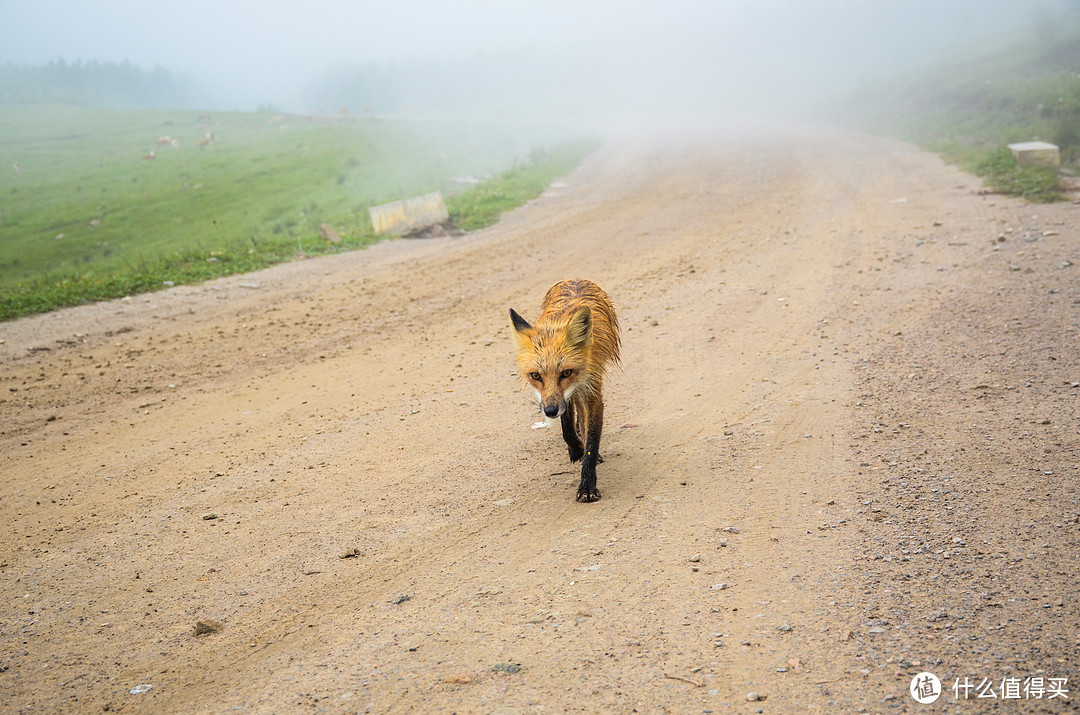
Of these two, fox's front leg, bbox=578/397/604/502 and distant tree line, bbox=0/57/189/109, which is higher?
distant tree line, bbox=0/57/189/109

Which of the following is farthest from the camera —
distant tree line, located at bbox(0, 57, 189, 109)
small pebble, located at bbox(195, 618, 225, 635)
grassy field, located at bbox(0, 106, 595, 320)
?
distant tree line, located at bbox(0, 57, 189, 109)

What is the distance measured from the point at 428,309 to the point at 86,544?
20.1ft

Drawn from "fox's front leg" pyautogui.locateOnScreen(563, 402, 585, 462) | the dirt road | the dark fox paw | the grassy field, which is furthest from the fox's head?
the grassy field

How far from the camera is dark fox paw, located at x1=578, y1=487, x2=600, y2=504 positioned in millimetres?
5152

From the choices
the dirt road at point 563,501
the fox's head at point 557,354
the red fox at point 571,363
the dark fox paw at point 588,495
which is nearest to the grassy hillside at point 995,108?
the dirt road at point 563,501

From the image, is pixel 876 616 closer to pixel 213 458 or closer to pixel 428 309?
pixel 213 458

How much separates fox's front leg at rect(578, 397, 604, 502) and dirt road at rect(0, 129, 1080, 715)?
148mm

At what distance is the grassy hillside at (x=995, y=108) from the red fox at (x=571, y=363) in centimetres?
1117

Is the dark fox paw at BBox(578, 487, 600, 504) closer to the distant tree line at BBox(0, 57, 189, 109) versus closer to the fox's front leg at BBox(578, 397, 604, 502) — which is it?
the fox's front leg at BBox(578, 397, 604, 502)

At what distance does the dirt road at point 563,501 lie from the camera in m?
3.44

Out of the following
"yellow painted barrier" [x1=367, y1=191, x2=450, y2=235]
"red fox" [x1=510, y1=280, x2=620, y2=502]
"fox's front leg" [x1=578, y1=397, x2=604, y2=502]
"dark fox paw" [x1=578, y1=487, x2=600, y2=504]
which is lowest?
"dark fox paw" [x1=578, y1=487, x2=600, y2=504]

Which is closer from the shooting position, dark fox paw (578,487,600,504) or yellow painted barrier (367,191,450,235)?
dark fox paw (578,487,600,504)

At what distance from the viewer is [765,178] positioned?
18.9 meters

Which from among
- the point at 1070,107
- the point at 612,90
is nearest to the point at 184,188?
the point at 1070,107
